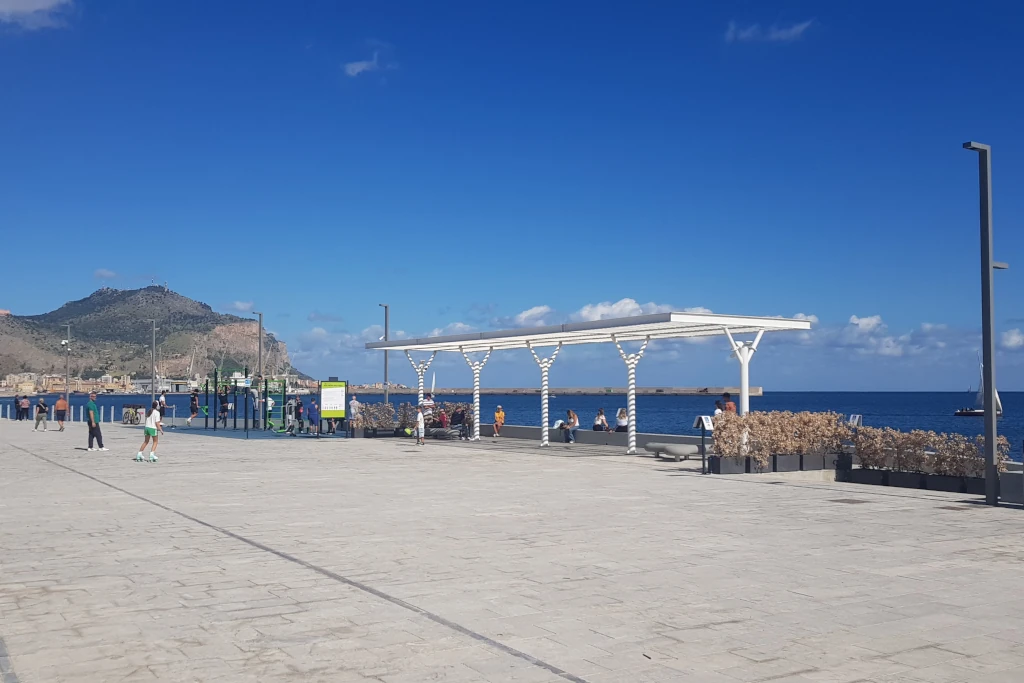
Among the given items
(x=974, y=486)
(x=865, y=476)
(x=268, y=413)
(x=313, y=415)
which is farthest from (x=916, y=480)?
(x=268, y=413)

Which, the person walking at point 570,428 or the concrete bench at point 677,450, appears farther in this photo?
the person walking at point 570,428

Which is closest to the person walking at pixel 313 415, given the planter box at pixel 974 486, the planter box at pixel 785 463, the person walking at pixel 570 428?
the person walking at pixel 570 428

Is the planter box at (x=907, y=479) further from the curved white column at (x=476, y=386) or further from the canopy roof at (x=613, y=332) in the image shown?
the curved white column at (x=476, y=386)

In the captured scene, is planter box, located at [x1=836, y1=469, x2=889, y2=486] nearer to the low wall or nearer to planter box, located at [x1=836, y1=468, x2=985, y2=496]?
planter box, located at [x1=836, y1=468, x2=985, y2=496]

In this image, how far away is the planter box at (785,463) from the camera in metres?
19.2

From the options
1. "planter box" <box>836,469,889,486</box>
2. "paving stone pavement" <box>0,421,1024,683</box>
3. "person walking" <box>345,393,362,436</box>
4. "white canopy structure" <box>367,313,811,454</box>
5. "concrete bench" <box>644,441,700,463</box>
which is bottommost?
"planter box" <box>836,469,889,486</box>

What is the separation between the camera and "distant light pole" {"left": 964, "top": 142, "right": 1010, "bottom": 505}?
13812 millimetres

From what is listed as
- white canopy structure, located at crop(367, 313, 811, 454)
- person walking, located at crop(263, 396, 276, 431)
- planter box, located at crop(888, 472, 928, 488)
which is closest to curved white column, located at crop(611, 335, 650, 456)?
white canopy structure, located at crop(367, 313, 811, 454)

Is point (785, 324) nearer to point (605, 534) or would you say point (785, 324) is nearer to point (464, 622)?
point (605, 534)

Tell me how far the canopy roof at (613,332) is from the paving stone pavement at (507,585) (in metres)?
5.97

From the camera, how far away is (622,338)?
26.3m

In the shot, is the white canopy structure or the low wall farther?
the low wall

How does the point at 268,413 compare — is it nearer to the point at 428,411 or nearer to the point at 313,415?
the point at 313,415

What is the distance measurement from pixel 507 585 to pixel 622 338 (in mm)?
18654
